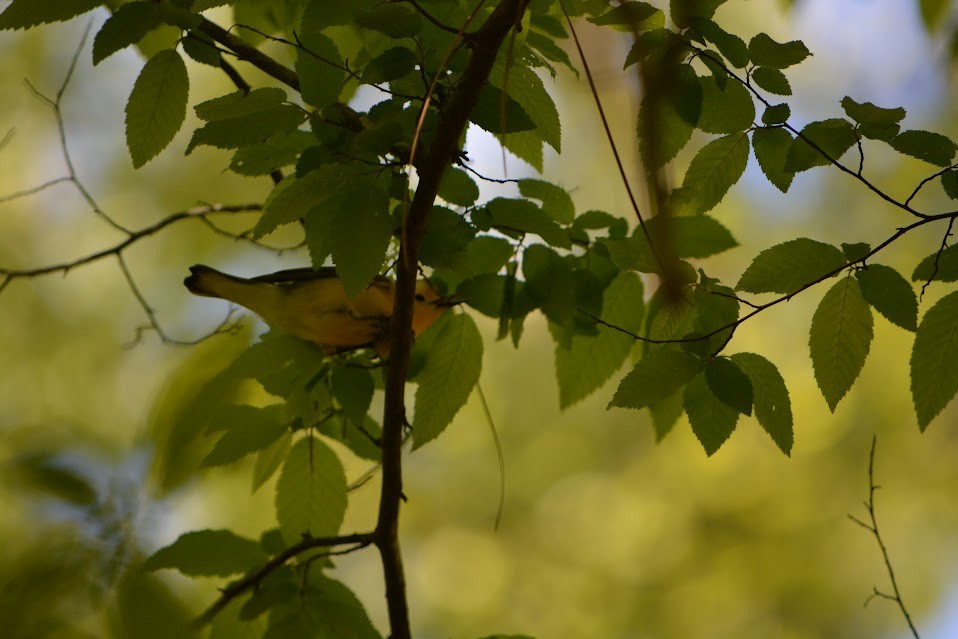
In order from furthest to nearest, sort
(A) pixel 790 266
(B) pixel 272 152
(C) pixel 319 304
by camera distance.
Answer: (C) pixel 319 304 → (B) pixel 272 152 → (A) pixel 790 266

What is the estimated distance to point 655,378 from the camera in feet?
6.14

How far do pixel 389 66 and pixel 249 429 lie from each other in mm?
964

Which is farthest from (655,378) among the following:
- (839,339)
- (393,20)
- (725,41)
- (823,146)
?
(393,20)

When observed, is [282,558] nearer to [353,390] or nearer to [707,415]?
[353,390]

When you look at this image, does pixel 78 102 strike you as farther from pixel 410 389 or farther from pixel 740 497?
pixel 740 497

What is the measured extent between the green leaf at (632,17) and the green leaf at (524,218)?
0.48 m

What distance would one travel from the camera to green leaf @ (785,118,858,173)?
1942mm

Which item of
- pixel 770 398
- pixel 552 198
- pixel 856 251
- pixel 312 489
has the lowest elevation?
pixel 770 398

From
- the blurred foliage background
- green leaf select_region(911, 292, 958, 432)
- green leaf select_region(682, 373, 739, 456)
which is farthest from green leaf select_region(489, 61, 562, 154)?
the blurred foliage background

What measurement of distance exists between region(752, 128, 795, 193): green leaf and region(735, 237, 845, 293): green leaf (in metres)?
0.15

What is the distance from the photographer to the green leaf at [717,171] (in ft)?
6.93

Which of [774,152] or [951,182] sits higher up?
[774,152]

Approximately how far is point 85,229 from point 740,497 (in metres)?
5.60

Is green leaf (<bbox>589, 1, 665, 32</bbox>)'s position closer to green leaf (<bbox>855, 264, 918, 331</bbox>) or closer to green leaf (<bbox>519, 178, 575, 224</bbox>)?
green leaf (<bbox>519, 178, 575, 224</bbox>)
